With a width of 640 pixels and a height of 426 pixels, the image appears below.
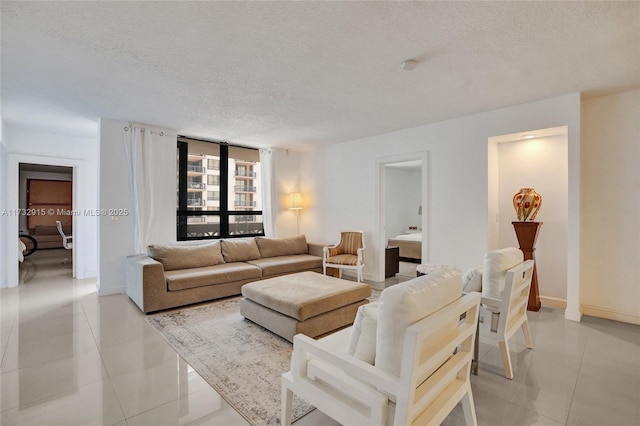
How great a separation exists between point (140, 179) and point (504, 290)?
16.4ft

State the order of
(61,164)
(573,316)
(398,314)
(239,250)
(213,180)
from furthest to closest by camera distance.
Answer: (213,180)
(61,164)
(239,250)
(573,316)
(398,314)

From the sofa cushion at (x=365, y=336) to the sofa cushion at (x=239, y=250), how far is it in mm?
3844

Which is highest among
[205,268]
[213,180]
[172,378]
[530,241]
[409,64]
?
[409,64]

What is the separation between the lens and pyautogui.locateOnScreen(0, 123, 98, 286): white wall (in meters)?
4.95

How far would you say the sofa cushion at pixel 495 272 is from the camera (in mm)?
2434

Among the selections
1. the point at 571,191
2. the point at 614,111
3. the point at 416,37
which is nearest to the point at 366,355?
the point at 416,37

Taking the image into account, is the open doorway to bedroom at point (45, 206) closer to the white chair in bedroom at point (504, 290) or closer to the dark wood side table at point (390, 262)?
the dark wood side table at point (390, 262)

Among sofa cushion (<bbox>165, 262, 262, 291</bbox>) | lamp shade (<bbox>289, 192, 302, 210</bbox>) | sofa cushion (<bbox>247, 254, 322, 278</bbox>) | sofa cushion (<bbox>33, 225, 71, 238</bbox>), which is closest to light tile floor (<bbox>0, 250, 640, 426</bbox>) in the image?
sofa cushion (<bbox>165, 262, 262, 291</bbox>)

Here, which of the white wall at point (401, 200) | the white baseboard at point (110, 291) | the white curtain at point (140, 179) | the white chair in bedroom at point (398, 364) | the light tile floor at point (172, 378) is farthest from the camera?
the white wall at point (401, 200)

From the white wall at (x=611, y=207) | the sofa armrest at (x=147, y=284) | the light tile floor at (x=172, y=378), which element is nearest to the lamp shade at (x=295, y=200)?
the sofa armrest at (x=147, y=284)

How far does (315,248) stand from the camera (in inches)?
231

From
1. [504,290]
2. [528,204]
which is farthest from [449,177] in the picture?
[504,290]

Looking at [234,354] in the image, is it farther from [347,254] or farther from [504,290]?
[347,254]

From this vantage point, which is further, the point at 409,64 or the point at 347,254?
the point at 347,254
